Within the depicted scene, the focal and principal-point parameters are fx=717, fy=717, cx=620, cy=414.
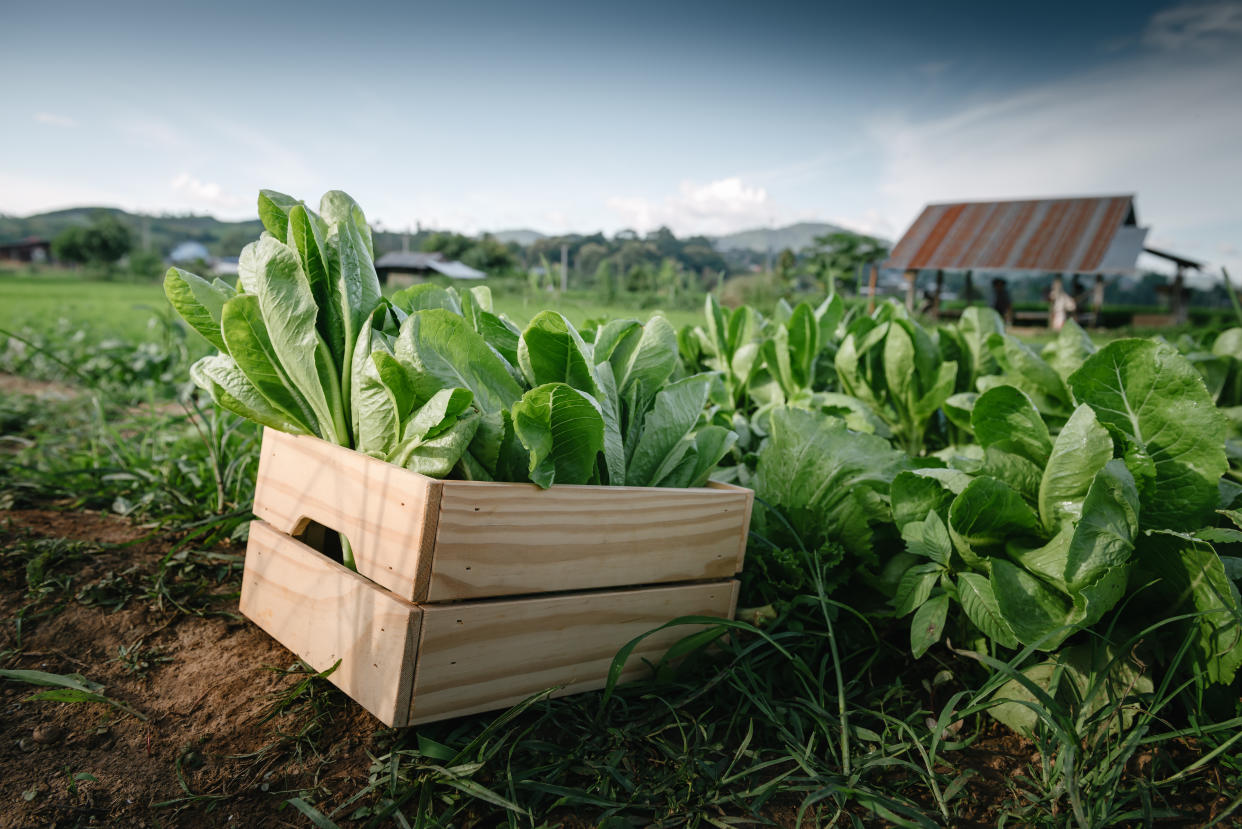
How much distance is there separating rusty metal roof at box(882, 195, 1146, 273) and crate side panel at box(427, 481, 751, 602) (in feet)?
61.2

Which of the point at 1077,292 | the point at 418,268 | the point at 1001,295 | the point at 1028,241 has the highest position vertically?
the point at 1028,241

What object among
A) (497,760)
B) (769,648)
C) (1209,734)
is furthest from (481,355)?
(1209,734)

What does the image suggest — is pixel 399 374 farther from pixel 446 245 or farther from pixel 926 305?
pixel 446 245

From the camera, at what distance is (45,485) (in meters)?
2.16

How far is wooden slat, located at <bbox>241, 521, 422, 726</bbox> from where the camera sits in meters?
1.13

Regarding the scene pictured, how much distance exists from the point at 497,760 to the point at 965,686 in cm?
93

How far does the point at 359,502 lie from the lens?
124 cm

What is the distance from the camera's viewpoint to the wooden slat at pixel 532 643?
3.81 feet

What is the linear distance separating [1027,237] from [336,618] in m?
21.0

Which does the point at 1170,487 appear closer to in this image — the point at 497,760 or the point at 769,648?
the point at 769,648

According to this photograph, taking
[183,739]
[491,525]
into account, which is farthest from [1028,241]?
[183,739]

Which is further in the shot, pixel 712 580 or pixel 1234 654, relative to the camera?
pixel 712 580

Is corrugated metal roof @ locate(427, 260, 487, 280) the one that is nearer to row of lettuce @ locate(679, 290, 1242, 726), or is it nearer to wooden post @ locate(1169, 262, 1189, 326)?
row of lettuce @ locate(679, 290, 1242, 726)

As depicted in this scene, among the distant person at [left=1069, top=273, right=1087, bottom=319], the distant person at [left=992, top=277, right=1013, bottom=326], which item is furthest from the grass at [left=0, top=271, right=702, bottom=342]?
the distant person at [left=1069, top=273, right=1087, bottom=319]
